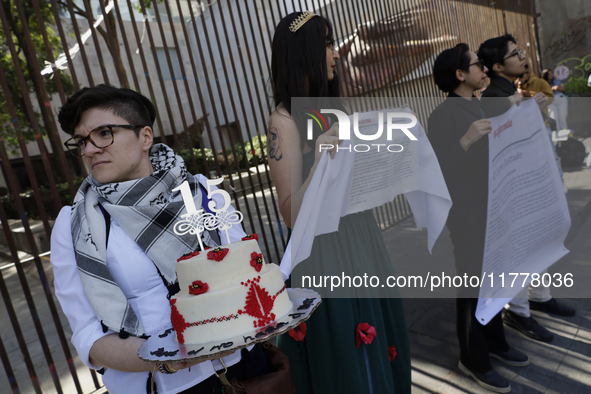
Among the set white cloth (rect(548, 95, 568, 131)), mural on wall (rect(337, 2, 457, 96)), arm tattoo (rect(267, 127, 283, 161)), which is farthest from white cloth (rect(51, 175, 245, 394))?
white cloth (rect(548, 95, 568, 131))

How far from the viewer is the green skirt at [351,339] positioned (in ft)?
6.09

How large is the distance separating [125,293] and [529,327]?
3.04 meters

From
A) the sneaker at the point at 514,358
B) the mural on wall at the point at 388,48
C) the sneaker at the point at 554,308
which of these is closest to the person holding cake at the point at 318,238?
the sneaker at the point at 514,358

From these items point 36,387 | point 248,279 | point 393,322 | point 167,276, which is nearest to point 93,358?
point 167,276

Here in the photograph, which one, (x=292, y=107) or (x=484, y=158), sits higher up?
(x=292, y=107)

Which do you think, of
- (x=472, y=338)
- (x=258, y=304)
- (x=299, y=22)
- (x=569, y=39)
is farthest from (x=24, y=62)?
(x=569, y=39)

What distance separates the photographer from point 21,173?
52.8ft

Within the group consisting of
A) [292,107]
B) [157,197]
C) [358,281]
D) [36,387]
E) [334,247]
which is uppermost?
[292,107]

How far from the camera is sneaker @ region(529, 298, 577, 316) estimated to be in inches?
127

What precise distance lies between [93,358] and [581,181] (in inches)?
319

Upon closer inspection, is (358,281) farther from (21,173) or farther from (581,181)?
(21,173)

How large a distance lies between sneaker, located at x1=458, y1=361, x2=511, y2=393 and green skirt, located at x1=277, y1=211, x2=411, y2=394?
2.50 ft

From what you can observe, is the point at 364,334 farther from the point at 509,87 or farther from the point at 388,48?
the point at 388,48

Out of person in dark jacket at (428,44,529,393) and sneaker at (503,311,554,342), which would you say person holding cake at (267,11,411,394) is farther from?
sneaker at (503,311,554,342)
